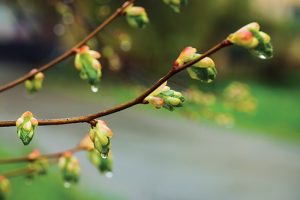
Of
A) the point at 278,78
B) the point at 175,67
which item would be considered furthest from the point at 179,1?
the point at 278,78

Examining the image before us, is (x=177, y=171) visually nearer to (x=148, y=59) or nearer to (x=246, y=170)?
(x=246, y=170)

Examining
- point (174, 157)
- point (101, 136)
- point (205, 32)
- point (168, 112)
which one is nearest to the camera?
point (101, 136)

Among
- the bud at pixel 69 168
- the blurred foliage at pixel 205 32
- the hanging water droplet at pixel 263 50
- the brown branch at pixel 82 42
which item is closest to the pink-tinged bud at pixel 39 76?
the brown branch at pixel 82 42

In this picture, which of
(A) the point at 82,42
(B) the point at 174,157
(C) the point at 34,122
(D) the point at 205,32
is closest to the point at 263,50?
(C) the point at 34,122

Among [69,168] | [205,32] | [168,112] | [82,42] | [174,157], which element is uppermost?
[205,32]

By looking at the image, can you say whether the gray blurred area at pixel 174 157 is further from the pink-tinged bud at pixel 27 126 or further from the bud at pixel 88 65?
the pink-tinged bud at pixel 27 126

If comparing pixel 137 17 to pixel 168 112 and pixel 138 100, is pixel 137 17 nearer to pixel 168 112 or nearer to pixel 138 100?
pixel 138 100
